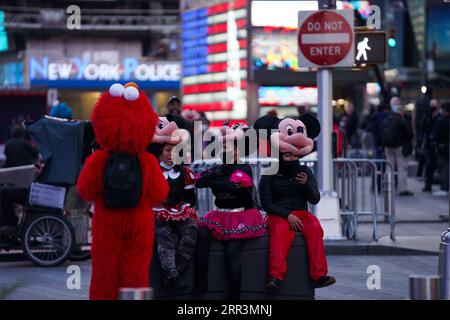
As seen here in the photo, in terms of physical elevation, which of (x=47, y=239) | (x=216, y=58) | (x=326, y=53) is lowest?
(x=47, y=239)

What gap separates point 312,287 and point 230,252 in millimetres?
788

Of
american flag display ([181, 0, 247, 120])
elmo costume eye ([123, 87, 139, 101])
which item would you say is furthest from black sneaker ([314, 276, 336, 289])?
american flag display ([181, 0, 247, 120])

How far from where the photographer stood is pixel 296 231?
9.33m

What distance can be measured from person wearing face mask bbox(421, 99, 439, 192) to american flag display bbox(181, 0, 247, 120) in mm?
12246

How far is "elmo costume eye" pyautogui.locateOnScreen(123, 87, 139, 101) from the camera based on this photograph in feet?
27.5

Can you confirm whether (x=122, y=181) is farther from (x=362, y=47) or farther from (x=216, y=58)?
(x=216, y=58)

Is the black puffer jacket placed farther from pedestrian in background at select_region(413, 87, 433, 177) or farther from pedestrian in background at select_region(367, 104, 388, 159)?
pedestrian in background at select_region(413, 87, 433, 177)

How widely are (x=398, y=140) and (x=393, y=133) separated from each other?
0.60ft

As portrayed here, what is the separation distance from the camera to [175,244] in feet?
29.7

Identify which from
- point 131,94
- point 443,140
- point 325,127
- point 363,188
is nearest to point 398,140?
point 443,140

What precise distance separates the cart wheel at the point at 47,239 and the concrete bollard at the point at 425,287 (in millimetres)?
7200

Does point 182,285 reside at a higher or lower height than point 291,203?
lower

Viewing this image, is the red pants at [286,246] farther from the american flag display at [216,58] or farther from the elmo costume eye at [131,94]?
the american flag display at [216,58]
